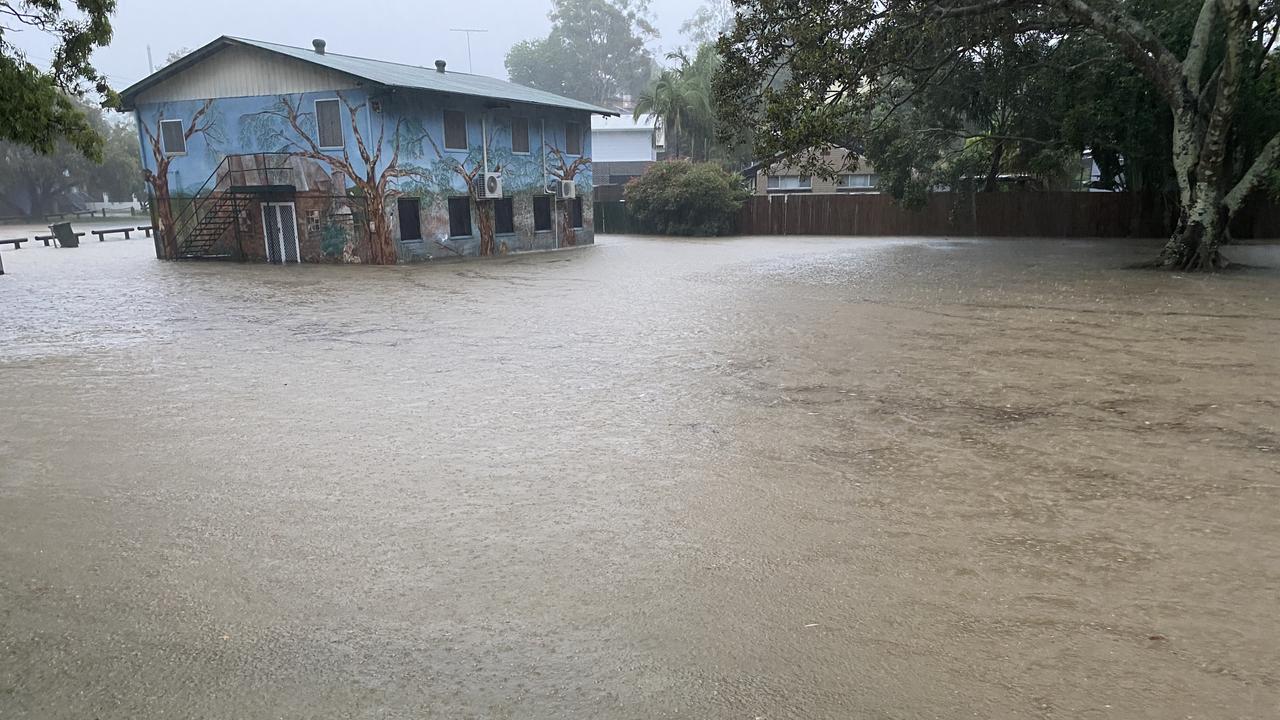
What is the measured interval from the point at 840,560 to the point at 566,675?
1683mm

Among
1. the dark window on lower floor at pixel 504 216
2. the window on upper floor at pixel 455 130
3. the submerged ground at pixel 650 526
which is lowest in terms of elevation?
the submerged ground at pixel 650 526

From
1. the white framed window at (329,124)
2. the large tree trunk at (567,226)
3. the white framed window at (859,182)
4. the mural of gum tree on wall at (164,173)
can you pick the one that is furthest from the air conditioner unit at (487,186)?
the white framed window at (859,182)

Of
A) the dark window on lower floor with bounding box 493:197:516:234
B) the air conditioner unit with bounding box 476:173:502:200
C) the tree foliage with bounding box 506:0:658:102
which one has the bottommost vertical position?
the dark window on lower floor with bounding box 493:197:516:234

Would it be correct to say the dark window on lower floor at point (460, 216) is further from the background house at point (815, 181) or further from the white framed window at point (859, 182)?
the white framed window at point (859, 182)

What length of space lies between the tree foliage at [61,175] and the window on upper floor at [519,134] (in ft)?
114

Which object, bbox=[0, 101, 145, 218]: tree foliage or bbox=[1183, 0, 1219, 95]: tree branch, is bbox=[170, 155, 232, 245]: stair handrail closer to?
bbox=[1183, 0, 1219, 95]: tree branch

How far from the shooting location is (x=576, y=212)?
107 ft

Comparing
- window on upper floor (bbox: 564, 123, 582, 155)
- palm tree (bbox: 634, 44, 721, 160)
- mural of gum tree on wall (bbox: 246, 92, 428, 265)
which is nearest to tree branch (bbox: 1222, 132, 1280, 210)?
mural of gum tree on wall (bbox: 246, 92, 428, 265)

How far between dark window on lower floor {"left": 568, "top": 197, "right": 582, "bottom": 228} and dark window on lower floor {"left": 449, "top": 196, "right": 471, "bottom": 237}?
5.88 metres

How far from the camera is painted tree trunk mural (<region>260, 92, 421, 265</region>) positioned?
2406cm

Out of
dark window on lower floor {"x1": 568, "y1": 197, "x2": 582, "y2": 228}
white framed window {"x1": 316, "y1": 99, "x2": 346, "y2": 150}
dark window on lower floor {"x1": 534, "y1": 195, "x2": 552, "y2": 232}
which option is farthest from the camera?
dark window on lower floor {"x1": 568, "y1": 197, "x2": 582, "y2": 228}

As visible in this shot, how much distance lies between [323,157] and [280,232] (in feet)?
10.5

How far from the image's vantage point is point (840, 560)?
4453 millimetres

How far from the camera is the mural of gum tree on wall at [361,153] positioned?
24078mm
